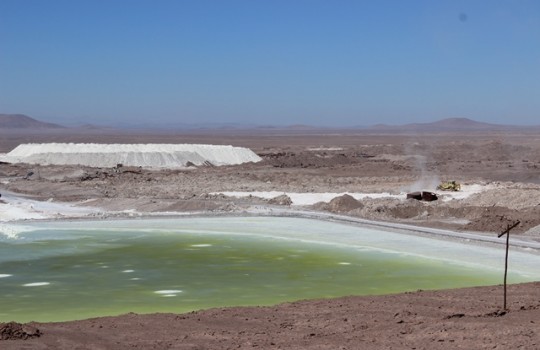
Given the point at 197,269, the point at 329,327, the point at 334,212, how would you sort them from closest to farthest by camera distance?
the point at 329,327
the point at 197,269
the point at 334,212

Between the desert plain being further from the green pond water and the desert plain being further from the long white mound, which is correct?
the long white mound

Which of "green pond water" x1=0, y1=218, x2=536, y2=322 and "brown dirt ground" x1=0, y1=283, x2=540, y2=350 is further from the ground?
"brown dirt ground" x1=0, y1=283, x2=540, y2=350

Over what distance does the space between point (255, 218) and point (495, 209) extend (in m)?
8.81

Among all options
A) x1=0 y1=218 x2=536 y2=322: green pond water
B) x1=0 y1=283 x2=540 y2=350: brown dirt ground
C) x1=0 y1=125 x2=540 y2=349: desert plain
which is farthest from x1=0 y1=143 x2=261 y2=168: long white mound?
x1=0 y1=283 x2=540 y2=350: brown dirt ground

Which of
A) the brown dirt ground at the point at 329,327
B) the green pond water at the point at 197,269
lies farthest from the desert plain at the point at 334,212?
the green pond water at the point at 197,269

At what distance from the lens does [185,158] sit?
217ft

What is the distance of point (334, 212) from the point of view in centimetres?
3291

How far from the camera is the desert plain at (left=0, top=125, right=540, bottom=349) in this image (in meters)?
11.1

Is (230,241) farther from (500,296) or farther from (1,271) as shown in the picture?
(500,296)

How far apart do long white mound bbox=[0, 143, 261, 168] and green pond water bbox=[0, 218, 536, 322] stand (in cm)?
3701

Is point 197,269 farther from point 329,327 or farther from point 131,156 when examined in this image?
point 131,156

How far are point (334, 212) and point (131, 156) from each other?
35.3 metres

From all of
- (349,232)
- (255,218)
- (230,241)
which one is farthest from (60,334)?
(255,218)

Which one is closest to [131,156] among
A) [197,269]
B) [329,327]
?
[197,269]
